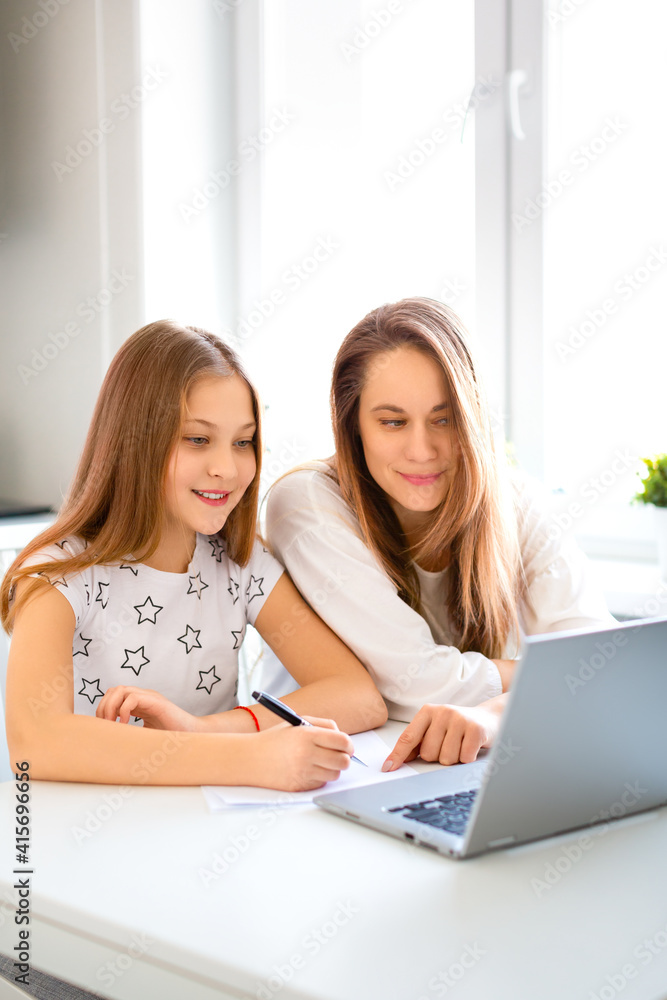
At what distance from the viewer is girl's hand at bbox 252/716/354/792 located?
0.87 metres

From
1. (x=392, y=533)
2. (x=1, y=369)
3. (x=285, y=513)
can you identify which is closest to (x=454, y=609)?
(x=392, y=533)

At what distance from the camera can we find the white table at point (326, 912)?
54 cm

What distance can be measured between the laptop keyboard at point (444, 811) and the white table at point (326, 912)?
4 cm

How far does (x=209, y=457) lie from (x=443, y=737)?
0.49 m

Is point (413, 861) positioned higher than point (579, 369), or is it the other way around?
point (579, 369)

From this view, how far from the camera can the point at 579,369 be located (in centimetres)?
199

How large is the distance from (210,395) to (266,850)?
653mm

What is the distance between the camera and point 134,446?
1.19 m

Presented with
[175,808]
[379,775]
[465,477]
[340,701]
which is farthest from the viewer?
[465,477]

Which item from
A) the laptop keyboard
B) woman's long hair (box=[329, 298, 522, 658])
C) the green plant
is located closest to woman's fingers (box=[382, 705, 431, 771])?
the laptop keyboard

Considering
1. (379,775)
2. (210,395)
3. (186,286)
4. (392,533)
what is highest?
(186,286)

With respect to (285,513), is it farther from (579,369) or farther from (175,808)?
(579,369)

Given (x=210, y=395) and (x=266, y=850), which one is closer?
(x=266, y=850)

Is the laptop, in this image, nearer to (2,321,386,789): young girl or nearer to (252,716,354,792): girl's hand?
(252,716,354,792): girl's hand
